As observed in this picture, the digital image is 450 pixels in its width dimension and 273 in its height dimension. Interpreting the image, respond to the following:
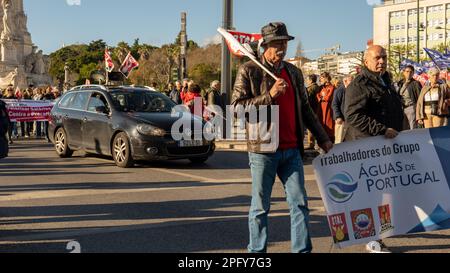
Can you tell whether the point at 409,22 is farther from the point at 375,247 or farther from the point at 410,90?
the point at 375,247

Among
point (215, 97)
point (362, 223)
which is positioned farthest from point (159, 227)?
point (215, 97)

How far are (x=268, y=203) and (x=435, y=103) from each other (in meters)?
7.96

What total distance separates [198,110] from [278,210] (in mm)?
9690

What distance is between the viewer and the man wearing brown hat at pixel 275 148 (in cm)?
485

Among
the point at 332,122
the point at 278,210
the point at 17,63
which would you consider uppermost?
the point at 17,63

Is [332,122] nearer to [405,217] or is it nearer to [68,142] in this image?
[68,142]

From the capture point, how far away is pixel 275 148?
15.9 ft

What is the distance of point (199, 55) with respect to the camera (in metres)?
92.1

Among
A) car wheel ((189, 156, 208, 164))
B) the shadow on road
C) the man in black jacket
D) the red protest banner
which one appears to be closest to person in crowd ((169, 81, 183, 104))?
the red protest banner

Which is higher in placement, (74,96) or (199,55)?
(199,55)

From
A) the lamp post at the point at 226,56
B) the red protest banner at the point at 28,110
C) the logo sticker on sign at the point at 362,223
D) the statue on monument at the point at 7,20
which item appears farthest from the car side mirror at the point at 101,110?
the statue on monument at the point at 7,20

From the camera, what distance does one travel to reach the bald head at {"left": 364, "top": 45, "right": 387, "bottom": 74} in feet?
19.1

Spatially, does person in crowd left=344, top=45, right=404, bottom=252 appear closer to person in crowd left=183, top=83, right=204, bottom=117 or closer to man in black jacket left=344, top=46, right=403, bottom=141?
man in black jacket left=344, top=46, right=403, bottom=141
